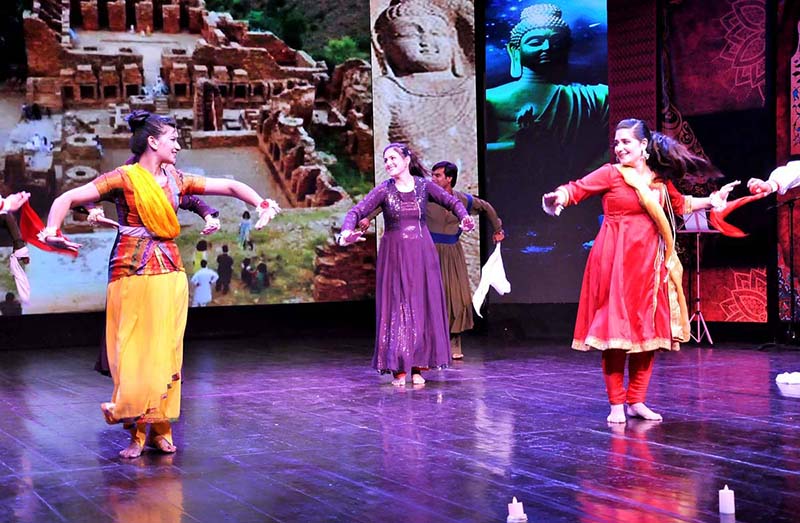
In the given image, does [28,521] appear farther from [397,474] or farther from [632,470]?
[632,470]

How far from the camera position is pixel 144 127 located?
4613 millimetres

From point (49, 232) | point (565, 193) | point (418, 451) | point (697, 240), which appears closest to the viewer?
point (49, 232)

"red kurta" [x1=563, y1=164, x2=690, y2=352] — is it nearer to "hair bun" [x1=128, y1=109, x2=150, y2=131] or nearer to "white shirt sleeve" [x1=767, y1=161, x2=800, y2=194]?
"white shirt sleeve" [x1=767, y1=161, x2=800, y2=194]

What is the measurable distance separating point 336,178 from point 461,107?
146 cm

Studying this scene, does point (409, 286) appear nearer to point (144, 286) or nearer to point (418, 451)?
point (418, 451)

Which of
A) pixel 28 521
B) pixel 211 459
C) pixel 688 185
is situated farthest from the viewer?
pixel 688 185

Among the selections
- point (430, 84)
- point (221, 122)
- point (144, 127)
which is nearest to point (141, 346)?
point (144, 127)

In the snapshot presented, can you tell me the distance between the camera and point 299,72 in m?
11.3

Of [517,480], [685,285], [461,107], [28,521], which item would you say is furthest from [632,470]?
[461,107]

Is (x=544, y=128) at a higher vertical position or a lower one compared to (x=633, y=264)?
higher

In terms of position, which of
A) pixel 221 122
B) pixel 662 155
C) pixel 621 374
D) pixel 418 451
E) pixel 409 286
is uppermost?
pixel 221 122

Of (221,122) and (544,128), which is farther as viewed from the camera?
(221,122)

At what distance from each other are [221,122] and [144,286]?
6.71 meters

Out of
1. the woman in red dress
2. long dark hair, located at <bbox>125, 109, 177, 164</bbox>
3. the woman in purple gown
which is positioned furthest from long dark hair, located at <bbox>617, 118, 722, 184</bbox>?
long dark hair, located at <bbox>125, 109, 177, 164</bbox>
